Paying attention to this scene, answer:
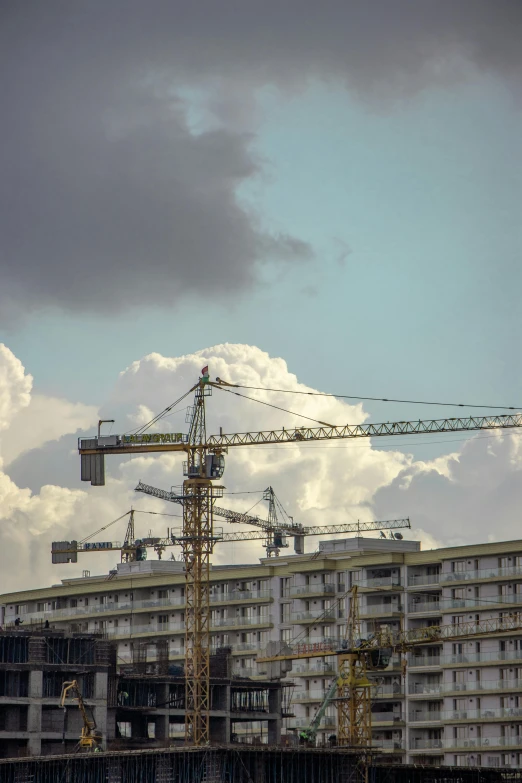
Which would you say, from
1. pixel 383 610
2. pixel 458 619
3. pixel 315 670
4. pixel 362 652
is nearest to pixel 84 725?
pixel 362 652

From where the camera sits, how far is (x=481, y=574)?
17038 centimetres

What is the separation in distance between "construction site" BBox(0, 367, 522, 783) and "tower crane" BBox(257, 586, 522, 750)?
0.25m

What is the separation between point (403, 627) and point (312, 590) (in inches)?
562

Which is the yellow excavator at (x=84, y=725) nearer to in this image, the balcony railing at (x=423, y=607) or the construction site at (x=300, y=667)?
the construction site at (x=300, y=667)

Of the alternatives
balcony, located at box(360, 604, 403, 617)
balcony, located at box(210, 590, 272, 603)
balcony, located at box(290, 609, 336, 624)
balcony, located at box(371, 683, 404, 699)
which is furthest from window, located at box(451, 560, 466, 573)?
balcony, located at box(210, 590, 272, 603)

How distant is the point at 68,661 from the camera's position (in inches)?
5428

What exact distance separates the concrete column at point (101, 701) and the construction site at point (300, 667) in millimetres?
146

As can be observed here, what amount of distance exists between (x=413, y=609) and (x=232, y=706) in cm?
2621

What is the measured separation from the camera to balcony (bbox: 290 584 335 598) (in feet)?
609

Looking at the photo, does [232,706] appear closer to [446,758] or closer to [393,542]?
[446,758]

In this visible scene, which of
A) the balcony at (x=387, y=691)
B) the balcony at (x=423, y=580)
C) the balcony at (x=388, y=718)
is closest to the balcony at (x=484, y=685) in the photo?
the balcony at (x=387, y=691)

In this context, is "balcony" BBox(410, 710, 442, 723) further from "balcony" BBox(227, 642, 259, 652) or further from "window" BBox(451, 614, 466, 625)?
→ "balcony" BBox(227, 642, 259, 652)

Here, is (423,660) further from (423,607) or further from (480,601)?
(480,601)

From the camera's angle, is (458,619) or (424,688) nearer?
(458,619)
